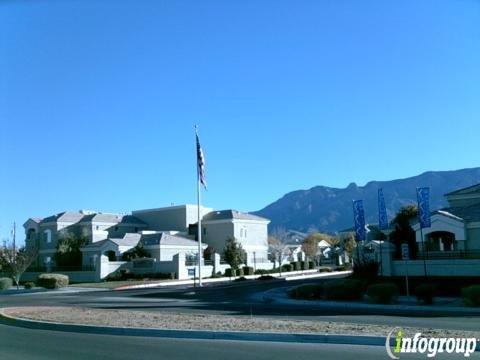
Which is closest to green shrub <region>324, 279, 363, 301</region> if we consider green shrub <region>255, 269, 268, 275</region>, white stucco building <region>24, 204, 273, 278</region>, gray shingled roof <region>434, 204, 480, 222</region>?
gray shingled roof <region>434, 204, 480, 222</region>

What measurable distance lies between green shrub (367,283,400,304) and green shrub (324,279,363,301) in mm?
1480

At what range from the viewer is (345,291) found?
27.7 m

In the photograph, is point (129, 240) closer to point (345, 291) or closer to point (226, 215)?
point (226, 215)

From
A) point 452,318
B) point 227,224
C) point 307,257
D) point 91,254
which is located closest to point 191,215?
point 227,224

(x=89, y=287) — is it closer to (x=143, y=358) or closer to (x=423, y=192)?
(x=423, y=192)

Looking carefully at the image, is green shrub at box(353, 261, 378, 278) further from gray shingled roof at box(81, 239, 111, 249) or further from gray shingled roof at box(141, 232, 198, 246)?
gray shingled roof at box(81, 239, 111, 249)

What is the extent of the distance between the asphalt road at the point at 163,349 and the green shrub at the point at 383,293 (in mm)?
13760

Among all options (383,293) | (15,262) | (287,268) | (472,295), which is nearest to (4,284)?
(15,262)

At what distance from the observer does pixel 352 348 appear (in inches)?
490

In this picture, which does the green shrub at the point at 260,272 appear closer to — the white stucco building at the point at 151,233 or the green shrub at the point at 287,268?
the white stucco building at the point at 151,233

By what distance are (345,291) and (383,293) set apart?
225 centimetres

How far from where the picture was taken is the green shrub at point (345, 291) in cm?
2767

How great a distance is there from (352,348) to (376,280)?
2061cm

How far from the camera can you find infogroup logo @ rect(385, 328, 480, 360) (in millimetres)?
11719
